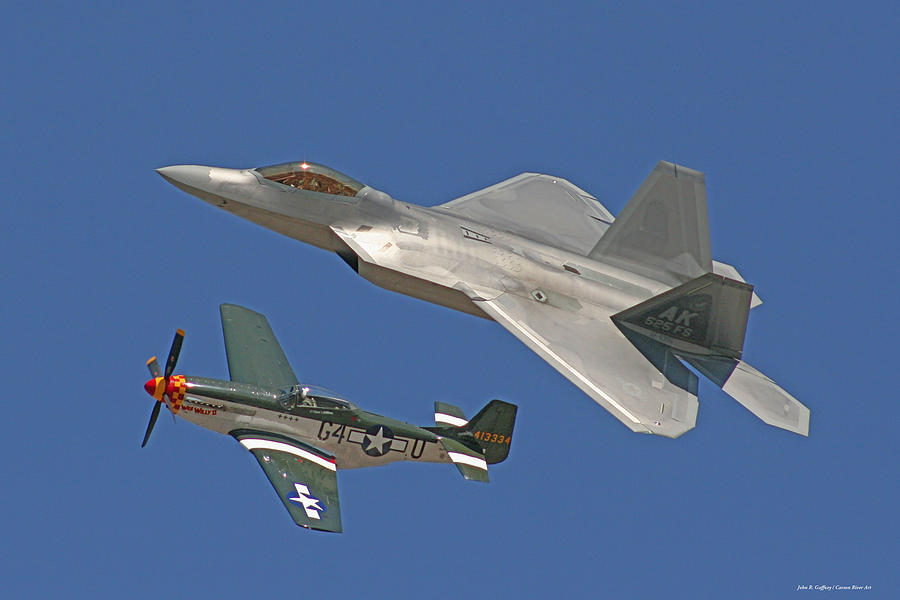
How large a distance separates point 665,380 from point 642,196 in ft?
16.5

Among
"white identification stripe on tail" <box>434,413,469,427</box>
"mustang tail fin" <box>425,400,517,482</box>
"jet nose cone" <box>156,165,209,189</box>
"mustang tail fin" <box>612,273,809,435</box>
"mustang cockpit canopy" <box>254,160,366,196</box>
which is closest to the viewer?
"mustang tail fin" <box>612,273,809,435</box>

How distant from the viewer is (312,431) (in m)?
34.9

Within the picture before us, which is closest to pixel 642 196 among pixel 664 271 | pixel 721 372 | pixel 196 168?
pixel 664 271

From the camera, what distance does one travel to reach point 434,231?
3638 cm

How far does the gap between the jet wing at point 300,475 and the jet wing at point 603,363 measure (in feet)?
16.3

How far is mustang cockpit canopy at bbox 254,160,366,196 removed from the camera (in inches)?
1425

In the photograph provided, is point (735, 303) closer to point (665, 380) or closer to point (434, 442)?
point (665, 380)

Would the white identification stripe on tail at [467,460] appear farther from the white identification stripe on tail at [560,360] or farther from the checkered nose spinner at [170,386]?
the checkered nose spinner at [170,386]

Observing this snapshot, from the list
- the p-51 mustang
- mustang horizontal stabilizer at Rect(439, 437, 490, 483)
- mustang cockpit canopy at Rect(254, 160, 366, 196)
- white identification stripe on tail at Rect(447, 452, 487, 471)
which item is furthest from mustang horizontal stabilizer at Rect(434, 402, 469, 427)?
mustang cockpit canopy at Rect(254, 160, 366, 196)

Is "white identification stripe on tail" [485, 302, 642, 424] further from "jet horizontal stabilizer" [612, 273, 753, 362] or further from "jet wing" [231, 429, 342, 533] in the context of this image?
"jet wing" [231, 429, 342, 533]

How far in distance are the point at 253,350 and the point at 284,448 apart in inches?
148

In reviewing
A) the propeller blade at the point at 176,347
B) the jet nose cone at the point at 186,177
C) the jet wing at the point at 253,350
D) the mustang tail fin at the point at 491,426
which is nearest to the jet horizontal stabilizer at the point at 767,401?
the mustang tail fin at the point at 491,426

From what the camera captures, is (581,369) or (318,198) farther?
(318,198)

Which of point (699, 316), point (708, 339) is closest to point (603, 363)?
point (699, 316)
